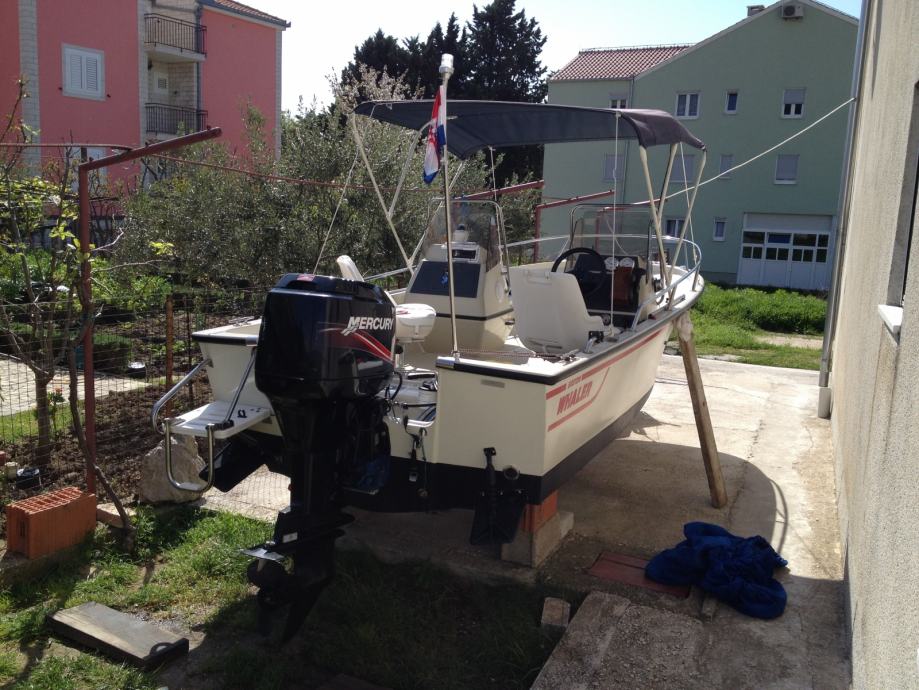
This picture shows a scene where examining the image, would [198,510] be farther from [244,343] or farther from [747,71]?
[747,71]

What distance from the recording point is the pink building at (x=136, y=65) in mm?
19016

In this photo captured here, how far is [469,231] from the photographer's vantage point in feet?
19.4

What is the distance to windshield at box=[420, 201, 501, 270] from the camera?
5.77 meters

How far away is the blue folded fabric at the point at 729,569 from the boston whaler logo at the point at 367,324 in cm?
197

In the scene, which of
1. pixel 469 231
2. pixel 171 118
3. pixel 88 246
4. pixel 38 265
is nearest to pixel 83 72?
pixel 171 118

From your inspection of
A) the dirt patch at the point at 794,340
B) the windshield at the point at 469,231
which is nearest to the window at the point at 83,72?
the dirt patch at the point at 794,340

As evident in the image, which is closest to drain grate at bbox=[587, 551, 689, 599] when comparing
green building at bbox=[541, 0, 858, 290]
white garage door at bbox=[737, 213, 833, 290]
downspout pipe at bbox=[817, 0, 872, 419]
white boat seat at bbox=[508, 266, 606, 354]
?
white boat seat at bbox=[508, 266, 606, 354]

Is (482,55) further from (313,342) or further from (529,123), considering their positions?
(313,342)

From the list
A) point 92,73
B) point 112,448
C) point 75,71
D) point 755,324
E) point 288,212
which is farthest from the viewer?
point 92,73

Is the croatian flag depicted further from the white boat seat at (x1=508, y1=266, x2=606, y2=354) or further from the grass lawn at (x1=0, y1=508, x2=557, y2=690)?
the grass lawn at (x1=0, y1=508, x2=557, y2=690)

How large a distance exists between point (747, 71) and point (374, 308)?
1086 inches

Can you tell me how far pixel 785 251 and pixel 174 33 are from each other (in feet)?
67.3

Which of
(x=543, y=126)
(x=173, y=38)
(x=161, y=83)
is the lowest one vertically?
(x=543, y=126)

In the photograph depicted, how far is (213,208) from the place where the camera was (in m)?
8.70
